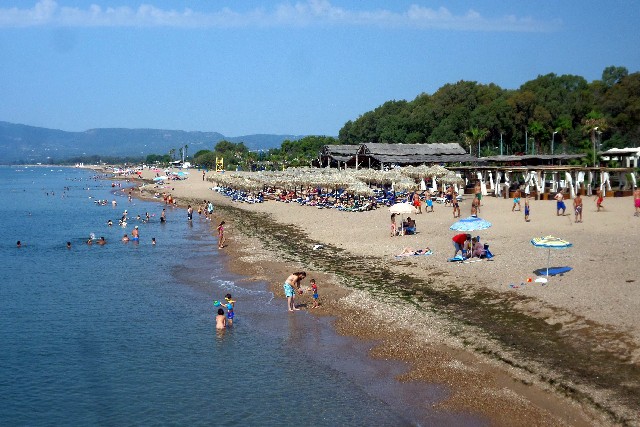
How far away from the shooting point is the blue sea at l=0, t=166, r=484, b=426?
11.1 meters

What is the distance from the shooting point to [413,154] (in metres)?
55.9

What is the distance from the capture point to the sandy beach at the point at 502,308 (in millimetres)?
10508

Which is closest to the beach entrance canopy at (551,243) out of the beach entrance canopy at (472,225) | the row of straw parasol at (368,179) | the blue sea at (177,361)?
the beach entrance canopy at (472,225)

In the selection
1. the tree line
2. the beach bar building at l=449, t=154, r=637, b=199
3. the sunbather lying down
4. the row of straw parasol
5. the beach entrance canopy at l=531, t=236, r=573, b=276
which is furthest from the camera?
the tree line

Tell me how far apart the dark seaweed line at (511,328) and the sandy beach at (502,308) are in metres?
0.03

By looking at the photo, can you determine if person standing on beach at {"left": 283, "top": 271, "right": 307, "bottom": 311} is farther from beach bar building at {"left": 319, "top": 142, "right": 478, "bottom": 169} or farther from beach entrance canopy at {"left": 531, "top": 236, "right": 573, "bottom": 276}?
beach bar building at {"left": 319, "top": 142, "right": 478, "bottom": 169}

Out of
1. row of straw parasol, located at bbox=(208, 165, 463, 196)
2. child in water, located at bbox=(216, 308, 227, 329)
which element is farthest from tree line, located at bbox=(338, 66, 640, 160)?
child in water, located at bbox=(216, 308, 227, 329)

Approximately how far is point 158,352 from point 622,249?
13.5 meters

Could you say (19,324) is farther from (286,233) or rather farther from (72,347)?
(286,233)

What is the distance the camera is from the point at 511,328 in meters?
13.8

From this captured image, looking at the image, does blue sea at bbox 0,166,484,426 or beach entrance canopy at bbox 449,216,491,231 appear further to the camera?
beach entrance canopy at bbox 449,216,491,231

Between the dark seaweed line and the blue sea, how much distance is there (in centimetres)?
211

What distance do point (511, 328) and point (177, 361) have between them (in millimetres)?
7159

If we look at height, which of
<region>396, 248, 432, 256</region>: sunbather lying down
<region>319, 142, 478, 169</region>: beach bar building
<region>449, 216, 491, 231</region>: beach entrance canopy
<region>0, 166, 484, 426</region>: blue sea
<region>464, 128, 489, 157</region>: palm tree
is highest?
<region>464, 128, 489, 157</region>: palm tree
